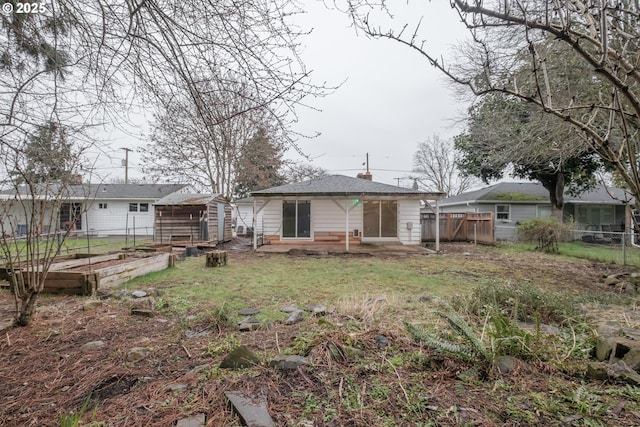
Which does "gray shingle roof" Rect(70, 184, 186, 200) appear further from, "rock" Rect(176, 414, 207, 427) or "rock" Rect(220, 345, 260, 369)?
"rock" Rect(176, 414, 207, 427)

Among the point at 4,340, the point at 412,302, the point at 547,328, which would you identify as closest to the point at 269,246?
the point at 412,302

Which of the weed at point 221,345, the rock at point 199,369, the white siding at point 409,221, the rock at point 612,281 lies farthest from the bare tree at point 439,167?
the rock at point 199,369

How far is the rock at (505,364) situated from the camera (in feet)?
7.27

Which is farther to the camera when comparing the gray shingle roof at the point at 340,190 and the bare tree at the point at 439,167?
the bare tree at the point at 439,167

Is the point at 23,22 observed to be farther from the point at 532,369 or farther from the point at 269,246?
the point at 269,246

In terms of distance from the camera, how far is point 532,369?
224 cm

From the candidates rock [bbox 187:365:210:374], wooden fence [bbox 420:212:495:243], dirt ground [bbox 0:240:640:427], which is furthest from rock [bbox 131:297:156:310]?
Answer: wooden fence [bbox 420:212:495:243]

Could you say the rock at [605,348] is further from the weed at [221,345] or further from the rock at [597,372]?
the weed at [221,345]

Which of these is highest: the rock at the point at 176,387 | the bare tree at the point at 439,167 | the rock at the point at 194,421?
the bare tree at the point at 439,167

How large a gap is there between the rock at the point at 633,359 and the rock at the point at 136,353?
3888 millimetres

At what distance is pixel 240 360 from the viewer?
7.92 feet

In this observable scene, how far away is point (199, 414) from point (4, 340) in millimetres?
2910

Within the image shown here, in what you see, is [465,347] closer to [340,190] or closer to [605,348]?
[605,348]

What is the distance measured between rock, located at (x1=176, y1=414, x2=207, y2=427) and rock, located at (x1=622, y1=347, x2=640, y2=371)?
2927 mm
